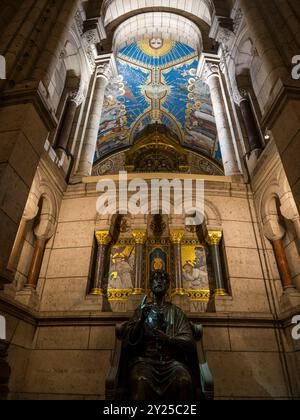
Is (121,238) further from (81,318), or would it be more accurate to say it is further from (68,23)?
(68,23)

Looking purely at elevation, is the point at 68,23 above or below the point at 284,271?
above

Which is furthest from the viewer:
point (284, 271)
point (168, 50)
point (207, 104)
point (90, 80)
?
point (207, 104)

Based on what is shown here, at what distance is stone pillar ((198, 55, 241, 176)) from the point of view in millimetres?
6586

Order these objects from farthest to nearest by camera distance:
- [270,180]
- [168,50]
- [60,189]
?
[168,50], [60,189], [270,180]

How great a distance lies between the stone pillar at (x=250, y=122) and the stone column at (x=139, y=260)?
132 inches

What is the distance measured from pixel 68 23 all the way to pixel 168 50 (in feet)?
26.4

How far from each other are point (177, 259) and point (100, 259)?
4.61ft

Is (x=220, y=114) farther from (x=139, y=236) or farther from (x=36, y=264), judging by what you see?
(x=36, y=264)

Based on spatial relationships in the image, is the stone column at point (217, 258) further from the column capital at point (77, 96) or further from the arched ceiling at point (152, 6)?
the arched ceiling at point (152, 6)

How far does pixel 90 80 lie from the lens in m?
8.52

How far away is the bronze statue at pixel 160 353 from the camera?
250cm

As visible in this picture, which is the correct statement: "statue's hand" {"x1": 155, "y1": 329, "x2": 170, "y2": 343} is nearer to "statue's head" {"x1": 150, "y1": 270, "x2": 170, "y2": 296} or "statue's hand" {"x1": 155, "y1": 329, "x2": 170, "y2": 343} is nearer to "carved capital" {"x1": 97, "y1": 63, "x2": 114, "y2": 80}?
"statue's head" {"x1": 150, "y1": 270, "x2": 170, "y2": 296}

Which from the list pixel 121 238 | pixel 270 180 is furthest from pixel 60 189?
pixel 270 180

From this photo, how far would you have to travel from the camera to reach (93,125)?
755cm
